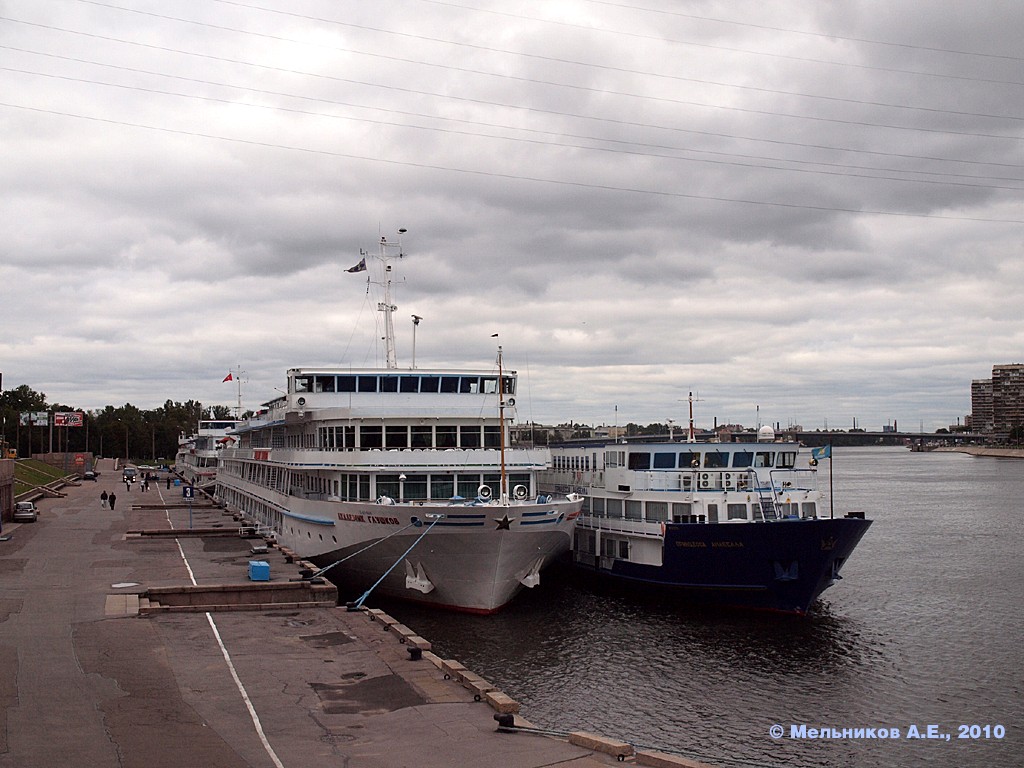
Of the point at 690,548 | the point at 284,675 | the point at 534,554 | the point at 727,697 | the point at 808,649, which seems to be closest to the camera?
the point at 284,675

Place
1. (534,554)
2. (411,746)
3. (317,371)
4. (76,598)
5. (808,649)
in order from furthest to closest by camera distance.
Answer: (317,371)
(534,554)
(808,649)
(76,598)
(411,746)

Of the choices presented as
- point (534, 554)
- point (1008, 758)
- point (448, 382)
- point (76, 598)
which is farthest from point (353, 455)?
point (1008, 758)

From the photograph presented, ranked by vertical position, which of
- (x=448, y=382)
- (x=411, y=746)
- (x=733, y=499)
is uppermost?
(x=448, y=382)

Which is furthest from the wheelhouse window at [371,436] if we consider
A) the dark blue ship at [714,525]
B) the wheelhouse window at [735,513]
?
the wheelhouse window at [735,513]

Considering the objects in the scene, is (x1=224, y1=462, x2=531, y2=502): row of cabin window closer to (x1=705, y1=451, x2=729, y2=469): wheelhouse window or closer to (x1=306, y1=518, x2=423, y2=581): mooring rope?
(x1=306, y1=518, x2=423, y2=581): mooring rope

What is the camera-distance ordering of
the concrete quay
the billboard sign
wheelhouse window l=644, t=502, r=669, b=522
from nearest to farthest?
the concrete quay
wheelhouse window l=644, t=502, r=669, b=522
the billboard sign

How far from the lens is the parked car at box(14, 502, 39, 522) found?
5888 centimetres

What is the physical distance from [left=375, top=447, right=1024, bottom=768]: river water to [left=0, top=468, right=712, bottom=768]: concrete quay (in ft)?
17.9

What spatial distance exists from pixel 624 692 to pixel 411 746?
12192 millimetres

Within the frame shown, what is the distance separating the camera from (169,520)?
6134cm

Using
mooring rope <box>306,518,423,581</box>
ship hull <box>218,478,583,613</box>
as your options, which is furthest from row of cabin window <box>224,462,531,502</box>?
mooring rope <box>306,518,423,581</box>

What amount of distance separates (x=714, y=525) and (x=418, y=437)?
12075 millimetres

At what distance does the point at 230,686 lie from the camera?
1914 centimetres

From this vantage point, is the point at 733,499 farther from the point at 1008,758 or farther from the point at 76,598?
the point at 76,598
